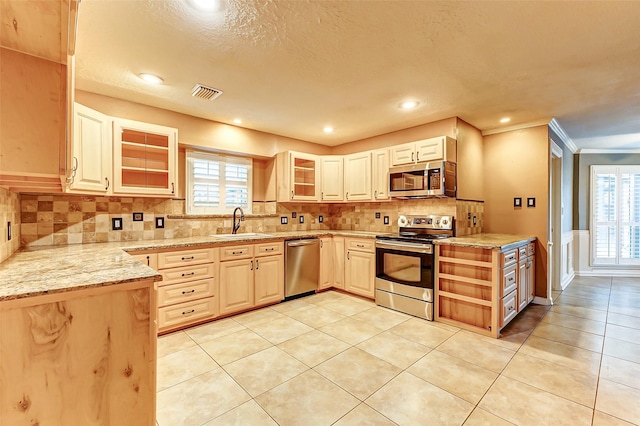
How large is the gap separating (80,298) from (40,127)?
0.76 metres

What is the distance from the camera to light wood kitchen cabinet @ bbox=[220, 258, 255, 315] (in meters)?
3.18

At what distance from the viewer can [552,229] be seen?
12.9ft

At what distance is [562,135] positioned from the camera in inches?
168

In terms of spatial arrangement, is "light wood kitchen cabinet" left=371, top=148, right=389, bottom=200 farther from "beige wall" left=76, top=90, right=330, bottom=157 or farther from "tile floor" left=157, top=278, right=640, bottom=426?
"tile floor" left=157, top=278, right=640, bottom=426

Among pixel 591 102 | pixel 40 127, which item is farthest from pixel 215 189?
pixel 591 102

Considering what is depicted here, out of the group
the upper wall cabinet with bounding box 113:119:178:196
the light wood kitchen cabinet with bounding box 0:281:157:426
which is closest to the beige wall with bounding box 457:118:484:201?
the upper wall cabinet with bounding box 113:119:178:196

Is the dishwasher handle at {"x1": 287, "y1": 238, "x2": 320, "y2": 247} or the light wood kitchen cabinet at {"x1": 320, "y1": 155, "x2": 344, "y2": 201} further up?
the light wood kitchen cabinet at {"x1": 320, "y1": 155, "x2": 344, "y2": 201}

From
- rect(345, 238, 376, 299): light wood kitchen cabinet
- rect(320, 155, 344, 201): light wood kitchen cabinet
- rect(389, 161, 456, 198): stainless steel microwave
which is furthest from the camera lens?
rect(320, 155, 344, 201): light wood kitchen cabinet

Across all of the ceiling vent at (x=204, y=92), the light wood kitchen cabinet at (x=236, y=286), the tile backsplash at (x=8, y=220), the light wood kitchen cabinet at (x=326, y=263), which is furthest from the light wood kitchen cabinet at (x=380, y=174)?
the tile backsplash at (x=8, y=220)

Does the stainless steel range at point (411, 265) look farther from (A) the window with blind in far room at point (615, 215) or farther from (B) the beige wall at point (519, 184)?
(A) the window with blind in far room at point (615, 215)

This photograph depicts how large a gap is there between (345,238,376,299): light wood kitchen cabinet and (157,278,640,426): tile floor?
23.0 inches

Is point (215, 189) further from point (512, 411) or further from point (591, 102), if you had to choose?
point (591, 102)

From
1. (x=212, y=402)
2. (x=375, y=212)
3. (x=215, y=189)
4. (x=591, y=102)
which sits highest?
(x=591, y=102)

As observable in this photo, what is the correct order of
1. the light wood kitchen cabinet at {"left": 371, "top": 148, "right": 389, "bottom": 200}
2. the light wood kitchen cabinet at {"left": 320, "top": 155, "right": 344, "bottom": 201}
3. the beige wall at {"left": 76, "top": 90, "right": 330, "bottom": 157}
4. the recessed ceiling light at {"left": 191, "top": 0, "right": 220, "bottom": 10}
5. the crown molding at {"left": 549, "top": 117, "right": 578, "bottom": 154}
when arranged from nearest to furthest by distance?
the recessed ceiling light at {"left": 191, "top": 0, "right": 220, "bottom": 10} → the beige wall at {"left": 76, "top": 90, "right": 330, "bottom": 157} → the crown molding at {"left": 549, "top": 117, "right": 578, "bottom": 154} → the light wood kitchen cabinet at {"left": 371, "top": 148, "right": 389, "bottom": 200} → the light wood kitchen cabinet at {"left": 320, "top": 155, "right": 344, "bottom": 201}
